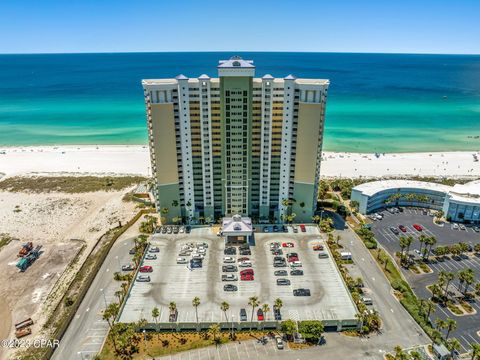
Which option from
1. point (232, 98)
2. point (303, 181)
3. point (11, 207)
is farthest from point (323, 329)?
point (11, 207)

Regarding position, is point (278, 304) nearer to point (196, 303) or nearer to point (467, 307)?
point (196, 303)

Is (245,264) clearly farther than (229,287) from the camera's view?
Yes

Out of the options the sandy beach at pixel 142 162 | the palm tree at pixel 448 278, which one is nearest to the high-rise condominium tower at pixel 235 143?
the palm tree at pixel 448 278

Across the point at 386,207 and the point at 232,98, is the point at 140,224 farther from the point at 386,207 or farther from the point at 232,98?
the point at 386,207

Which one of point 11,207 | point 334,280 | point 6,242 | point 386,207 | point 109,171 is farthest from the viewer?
point 109,171

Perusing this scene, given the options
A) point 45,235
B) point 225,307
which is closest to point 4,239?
point 45,235
